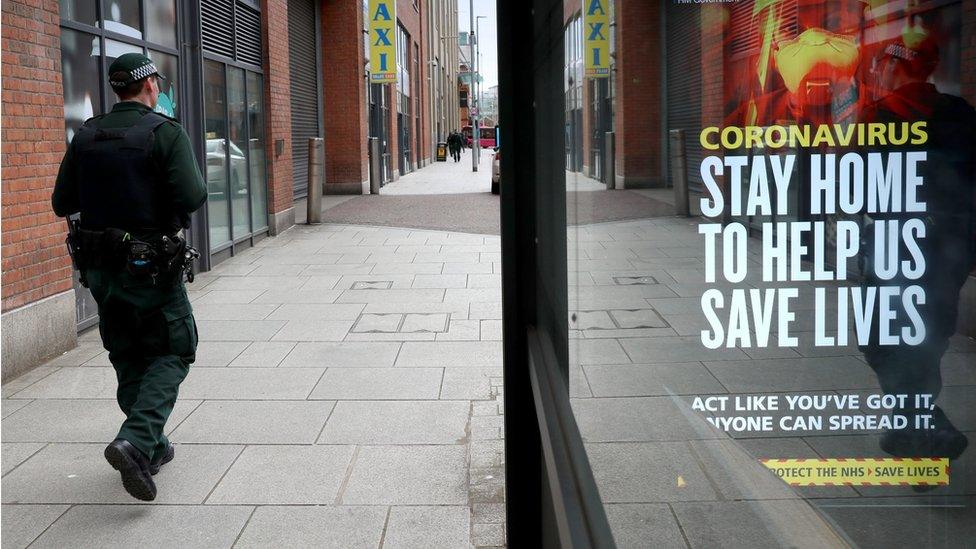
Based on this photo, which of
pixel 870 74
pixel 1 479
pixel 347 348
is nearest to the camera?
pixel 870 74

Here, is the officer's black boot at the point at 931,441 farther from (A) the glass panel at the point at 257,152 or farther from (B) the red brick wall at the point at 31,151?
(A) the glass panel at the point at 257,152

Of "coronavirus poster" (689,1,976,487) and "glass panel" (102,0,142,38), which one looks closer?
"coronavirus poster" (689,1,976,487)

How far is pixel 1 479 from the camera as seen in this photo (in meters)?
4.12

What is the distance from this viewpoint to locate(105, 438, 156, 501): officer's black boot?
3641 millimetres

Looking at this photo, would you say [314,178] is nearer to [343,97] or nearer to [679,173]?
[343,97]

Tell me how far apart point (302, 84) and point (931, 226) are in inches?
820

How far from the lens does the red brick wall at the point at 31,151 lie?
234 inches

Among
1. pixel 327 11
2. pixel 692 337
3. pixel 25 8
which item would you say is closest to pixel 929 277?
pixel 692 337

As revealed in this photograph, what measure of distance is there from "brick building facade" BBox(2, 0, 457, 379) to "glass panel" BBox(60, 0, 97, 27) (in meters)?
0.02

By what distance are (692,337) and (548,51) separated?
136cm

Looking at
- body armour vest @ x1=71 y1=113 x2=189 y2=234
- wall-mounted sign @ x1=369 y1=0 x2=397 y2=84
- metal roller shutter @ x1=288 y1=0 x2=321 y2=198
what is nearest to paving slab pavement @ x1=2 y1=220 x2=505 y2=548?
body armour vest @ x1=71 y1=113 x2=189 y2=234

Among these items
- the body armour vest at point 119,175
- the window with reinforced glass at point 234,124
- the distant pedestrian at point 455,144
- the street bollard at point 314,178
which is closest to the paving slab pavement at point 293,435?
the body armour vest at point 119,175

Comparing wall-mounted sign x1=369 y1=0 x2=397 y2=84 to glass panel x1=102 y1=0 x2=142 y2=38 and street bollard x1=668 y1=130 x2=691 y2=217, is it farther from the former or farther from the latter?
street bollard x1=668 y1=130 x2=691 y2=217

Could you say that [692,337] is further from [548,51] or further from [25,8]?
[25,8]
